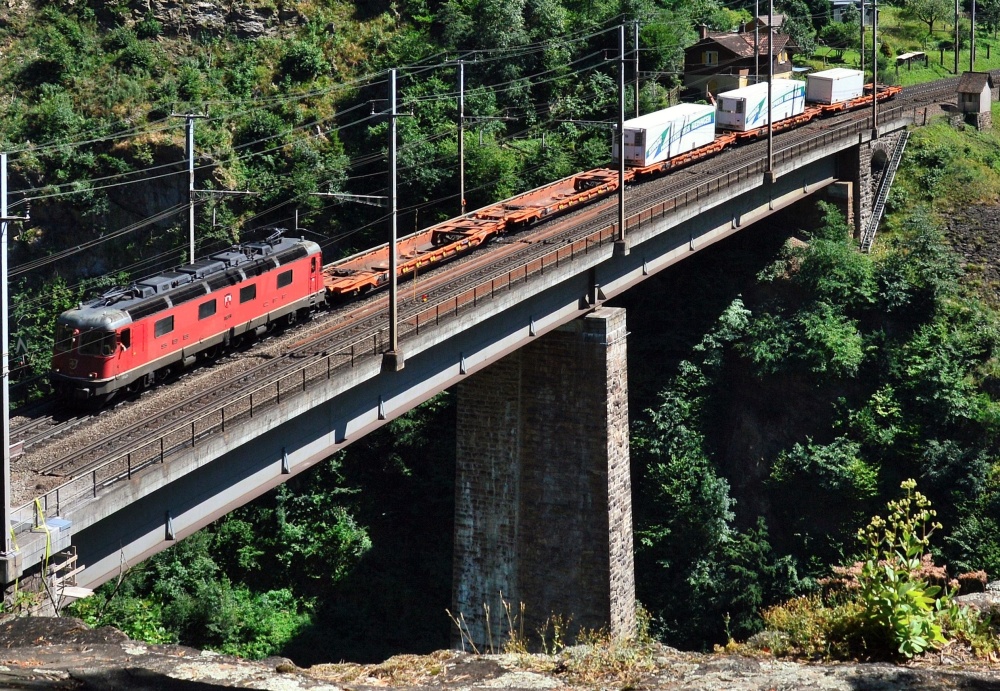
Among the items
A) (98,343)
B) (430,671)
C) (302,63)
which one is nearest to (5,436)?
(98,343)

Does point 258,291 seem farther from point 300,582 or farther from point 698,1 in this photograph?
point 698,1

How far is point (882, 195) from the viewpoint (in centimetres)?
6094

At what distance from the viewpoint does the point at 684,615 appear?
146ft

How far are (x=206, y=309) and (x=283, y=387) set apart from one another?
5374 mm

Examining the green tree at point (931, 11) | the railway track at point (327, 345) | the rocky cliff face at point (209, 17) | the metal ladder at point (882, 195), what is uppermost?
the rocky cliff face at point (209, 17)

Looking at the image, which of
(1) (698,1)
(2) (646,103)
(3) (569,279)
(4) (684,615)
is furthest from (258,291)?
(1) (698,1)

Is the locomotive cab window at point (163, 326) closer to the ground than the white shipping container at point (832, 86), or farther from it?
closer to the ground

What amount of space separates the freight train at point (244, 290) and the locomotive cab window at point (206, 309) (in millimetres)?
26

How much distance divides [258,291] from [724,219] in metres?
22.1

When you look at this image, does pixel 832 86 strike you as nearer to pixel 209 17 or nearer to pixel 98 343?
pixel 209 17

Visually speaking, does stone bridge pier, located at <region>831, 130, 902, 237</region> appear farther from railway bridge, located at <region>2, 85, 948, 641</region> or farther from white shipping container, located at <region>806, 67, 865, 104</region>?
white shipping container, located at <region>806, 67, 865, 104</region>

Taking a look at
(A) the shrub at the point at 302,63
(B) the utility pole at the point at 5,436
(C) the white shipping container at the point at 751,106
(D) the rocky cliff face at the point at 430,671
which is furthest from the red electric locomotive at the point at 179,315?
(A) the shrub at the point at 302,63

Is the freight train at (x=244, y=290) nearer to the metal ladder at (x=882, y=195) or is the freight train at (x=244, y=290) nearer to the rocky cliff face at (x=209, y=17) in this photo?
the metal ladder at (x=882, y=195)

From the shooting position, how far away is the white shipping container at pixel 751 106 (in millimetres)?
62844
